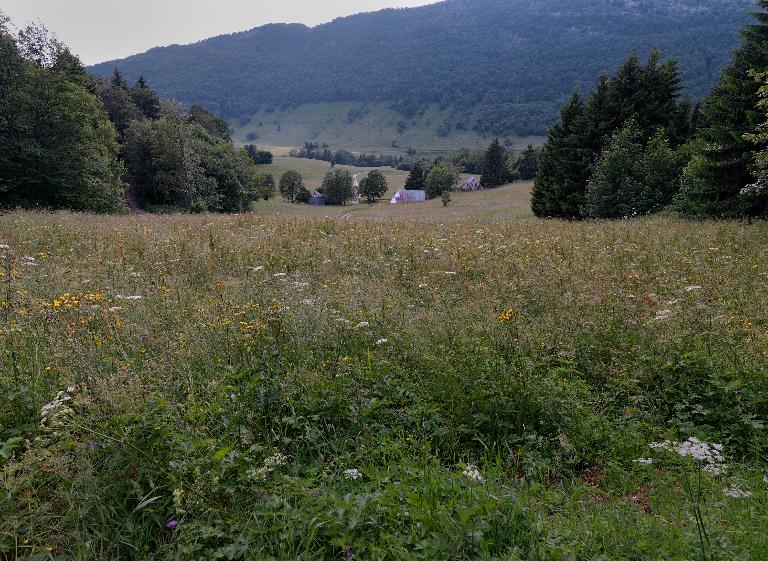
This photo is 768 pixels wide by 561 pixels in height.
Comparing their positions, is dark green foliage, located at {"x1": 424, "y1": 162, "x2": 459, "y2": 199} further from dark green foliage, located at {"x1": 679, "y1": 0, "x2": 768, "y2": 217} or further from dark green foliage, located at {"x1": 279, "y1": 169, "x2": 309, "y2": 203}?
dark green foliage, located at {"x1": 679, "y1": 0, "x2": 768, "y2": 217}

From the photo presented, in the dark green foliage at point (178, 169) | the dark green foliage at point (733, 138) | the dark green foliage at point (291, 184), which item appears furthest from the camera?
the dark green foliage at point (291, 184)

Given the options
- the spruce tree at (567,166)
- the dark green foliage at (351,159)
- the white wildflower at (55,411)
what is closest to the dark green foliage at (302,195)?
the spruce tree at (567,166)

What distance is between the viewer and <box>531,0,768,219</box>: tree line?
1947 cm

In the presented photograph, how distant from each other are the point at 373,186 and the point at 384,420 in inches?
4014

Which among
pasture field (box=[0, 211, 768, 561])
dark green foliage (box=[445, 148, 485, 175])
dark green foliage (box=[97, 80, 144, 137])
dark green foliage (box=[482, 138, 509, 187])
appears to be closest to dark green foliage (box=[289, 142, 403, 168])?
dark green foliage (box=[445, 148, 485, 175])

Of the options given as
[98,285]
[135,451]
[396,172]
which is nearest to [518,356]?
[135,451]

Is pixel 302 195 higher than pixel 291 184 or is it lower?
lower

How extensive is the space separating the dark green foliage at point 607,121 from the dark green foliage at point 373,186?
66.5 metres

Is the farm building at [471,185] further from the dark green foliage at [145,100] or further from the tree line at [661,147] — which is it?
the dark green foliage at [145,100]

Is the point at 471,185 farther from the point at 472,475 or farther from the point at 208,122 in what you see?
the point at 472,475

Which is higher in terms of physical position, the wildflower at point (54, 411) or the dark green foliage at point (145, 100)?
the dark green foliage at point (145, 100)

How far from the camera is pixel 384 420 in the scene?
4.21m

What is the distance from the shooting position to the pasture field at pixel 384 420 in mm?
2816

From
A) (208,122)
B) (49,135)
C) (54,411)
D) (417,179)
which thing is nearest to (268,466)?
(54,411)
